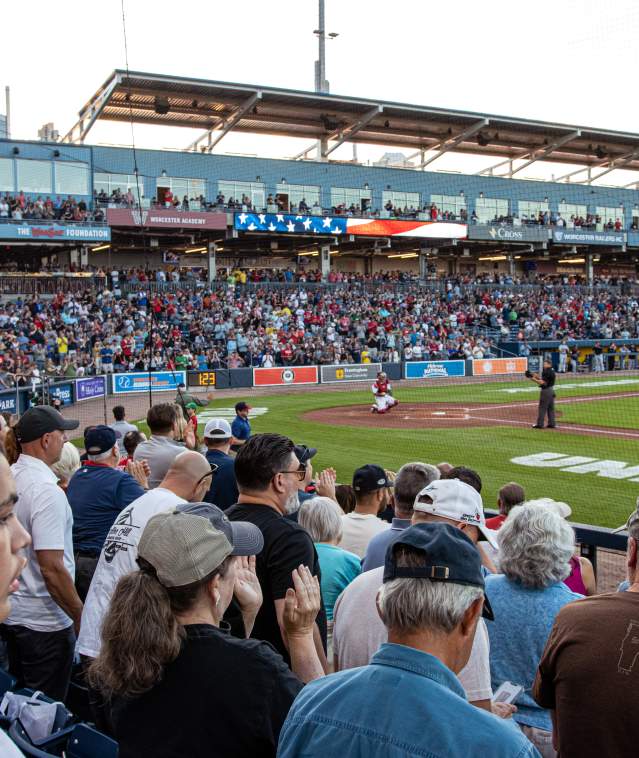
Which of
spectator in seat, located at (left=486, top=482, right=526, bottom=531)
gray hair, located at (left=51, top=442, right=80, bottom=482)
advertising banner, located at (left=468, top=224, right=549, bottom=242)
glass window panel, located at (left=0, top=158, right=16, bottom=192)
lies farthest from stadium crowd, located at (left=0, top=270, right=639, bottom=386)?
spectator in seat, located at (left=486, top=482, right=526, bottom=531)

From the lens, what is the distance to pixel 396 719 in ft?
6.40

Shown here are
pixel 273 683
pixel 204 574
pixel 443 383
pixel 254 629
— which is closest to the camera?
pixel 273 683

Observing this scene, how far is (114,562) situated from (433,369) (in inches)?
1556

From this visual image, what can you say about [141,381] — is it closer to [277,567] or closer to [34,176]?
[34,176]

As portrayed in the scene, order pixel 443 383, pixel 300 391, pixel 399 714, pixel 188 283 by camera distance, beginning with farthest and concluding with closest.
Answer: pixel 188 283 → pixel 443 383 → pixel 300 391 → pixel 399 714

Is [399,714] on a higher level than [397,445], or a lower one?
higher

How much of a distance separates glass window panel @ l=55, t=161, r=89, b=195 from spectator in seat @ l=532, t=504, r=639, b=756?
46.2 meters

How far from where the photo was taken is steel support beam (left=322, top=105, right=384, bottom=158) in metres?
50.3

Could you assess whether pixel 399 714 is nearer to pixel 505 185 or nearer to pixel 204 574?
pixel 204 574

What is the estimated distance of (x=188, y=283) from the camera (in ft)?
151

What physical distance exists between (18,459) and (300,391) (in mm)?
30727

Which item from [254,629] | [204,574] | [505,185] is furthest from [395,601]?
[505,185]

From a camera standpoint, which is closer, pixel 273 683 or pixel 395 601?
pixel 395 601

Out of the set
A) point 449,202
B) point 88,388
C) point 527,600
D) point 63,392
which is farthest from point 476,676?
point 449,202
